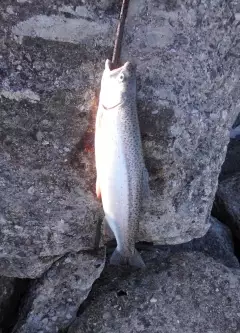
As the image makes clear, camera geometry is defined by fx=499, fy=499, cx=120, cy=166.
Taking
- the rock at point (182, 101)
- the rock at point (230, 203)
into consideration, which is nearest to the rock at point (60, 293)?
the rock at point (182, 101)

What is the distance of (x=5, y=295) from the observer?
434 cm

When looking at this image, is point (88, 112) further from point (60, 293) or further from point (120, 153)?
point (60, 293)

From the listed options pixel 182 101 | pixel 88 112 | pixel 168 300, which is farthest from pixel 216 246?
pixel 88 112

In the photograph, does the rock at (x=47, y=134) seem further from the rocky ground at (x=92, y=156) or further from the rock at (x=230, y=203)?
the rock at (x=230, y=203)

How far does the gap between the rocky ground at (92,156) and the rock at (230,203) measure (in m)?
1.24

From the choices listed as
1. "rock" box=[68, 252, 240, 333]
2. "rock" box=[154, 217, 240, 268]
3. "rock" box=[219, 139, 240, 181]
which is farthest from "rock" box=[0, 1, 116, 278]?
"rock" box=[219, 139, 240, 181]

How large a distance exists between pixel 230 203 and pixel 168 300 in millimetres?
1780

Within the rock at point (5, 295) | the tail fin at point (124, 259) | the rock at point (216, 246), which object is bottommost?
the rock at point (5, 295)

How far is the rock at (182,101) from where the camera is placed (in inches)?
143

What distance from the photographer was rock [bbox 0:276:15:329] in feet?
14.1

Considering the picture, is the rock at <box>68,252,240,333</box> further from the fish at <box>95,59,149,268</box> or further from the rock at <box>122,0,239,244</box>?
the fish at <box>95,59,149,268</box>

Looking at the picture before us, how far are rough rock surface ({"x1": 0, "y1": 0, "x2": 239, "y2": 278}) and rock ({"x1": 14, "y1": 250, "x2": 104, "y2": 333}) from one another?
10cm

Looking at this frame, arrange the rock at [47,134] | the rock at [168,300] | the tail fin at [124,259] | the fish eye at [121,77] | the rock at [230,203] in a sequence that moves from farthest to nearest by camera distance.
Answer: the rock at [230,203], the rock at [168,300], the tail fin at [124,259], the rock at [47,134], the fish eye at [121,77]

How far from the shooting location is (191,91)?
3.78m
